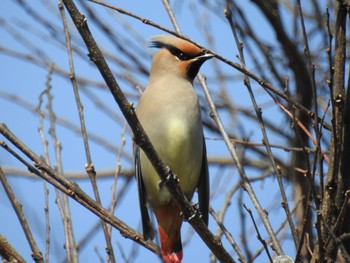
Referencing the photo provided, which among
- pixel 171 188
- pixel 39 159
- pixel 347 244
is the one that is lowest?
pixel 39 159

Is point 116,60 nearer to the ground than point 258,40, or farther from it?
nearer to the ground

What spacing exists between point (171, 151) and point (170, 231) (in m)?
0.43

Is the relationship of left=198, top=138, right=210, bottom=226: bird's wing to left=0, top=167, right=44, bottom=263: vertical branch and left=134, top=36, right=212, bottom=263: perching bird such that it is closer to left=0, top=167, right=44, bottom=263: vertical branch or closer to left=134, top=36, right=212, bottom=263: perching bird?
left=134, top=36, right=212, bottom=263: perching bird

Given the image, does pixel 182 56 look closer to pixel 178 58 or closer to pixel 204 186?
pixel 178 58

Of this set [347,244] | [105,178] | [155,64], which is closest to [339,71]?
[347,244]

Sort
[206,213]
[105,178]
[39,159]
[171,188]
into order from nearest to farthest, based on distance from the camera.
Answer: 1. [39,159]
2. [171,188]
3. [206,213]
4. [105,178]

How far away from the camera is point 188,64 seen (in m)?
4.03

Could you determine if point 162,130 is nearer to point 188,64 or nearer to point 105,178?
point 188,64

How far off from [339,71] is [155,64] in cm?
174

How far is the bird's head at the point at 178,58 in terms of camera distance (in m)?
4.01

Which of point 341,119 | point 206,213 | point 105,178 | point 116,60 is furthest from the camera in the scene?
point 105,178

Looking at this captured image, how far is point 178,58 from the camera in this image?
4.09 m

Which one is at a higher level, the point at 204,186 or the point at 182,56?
the point at 182,56

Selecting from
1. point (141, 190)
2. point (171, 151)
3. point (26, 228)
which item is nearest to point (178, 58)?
point (171, 151)
